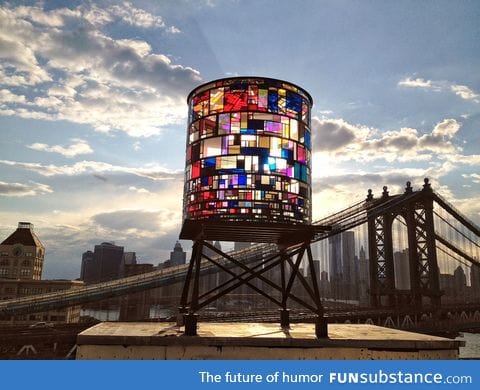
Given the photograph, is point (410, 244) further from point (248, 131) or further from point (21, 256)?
point (21, 256)

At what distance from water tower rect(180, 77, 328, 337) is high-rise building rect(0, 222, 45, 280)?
117 metres

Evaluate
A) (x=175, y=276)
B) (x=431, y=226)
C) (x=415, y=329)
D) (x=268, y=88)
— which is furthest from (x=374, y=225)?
(x=268, y=88)

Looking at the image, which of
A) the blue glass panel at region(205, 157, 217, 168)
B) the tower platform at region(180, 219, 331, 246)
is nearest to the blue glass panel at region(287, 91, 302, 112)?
the blue glass panel at region(205, 157, 217, 168)

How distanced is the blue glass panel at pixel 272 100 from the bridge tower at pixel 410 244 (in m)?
51.3

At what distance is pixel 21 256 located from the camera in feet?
394

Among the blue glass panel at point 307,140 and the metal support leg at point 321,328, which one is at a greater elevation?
the blue glass panel at point 307,140

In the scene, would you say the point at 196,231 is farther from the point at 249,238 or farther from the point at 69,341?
the point at 69,341

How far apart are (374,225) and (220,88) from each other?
58.0 metres

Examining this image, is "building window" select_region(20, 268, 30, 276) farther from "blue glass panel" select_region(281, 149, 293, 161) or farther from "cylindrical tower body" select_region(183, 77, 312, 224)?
"blue glass panel" select_region(281, 149, 293, 161)

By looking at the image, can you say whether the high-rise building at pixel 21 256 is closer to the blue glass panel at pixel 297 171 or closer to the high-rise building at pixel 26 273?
the high-rise building at pixel 26 273

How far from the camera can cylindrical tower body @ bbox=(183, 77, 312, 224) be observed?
1880 centimetres

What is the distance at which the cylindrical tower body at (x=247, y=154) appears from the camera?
61.7 ft

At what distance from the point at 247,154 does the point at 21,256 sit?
398ft

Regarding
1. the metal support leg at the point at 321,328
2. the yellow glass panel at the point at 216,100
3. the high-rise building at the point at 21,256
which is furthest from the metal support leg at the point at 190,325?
the high-rise building at the point at 21,256
